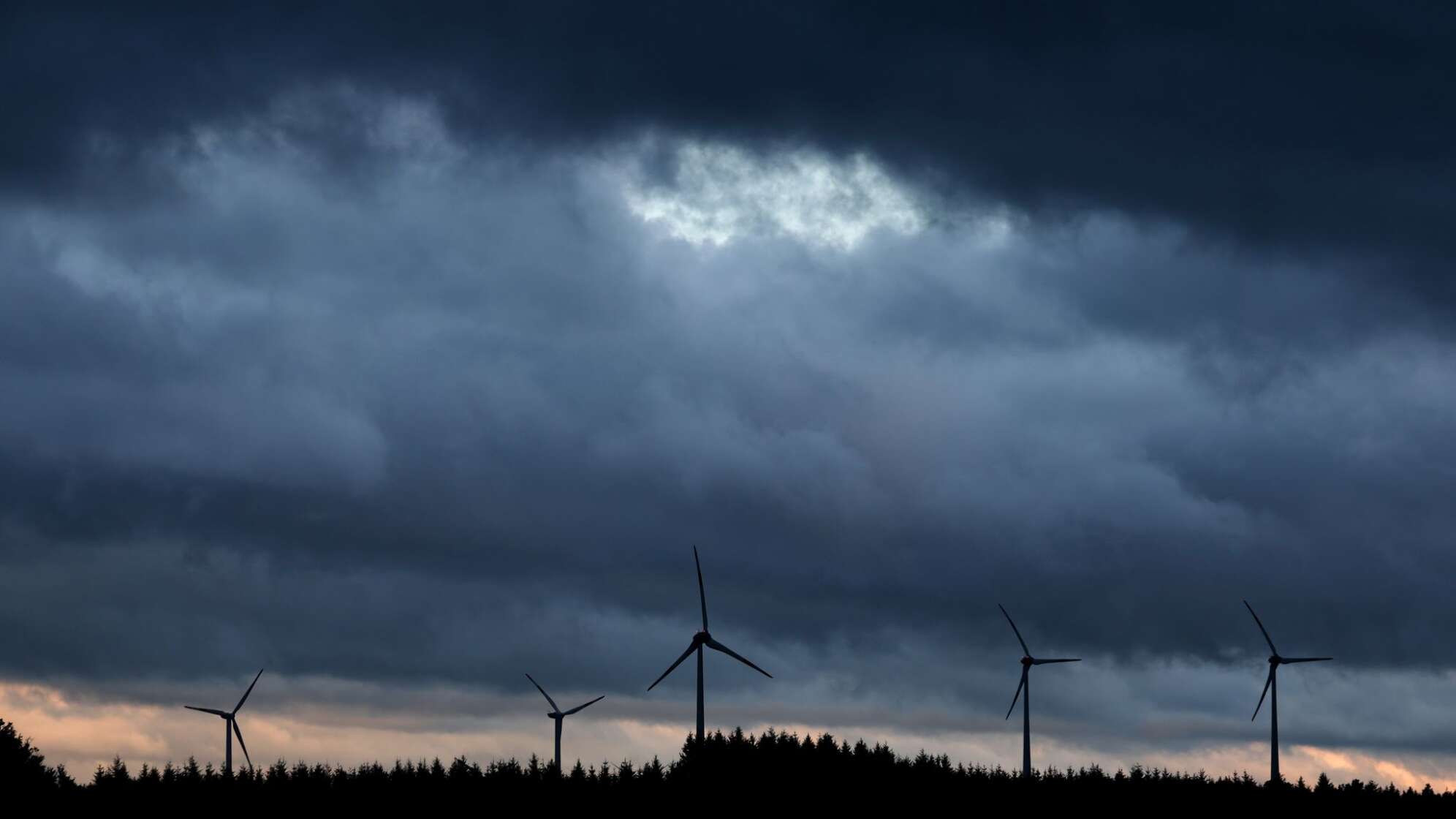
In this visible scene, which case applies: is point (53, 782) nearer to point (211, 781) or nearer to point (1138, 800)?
point (211, 781)

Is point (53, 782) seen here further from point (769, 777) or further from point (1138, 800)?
point (1138, 800)

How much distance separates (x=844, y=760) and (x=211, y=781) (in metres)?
59.9

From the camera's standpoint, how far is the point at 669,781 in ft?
556

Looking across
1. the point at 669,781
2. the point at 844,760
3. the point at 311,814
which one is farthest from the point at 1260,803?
the point at 311,814

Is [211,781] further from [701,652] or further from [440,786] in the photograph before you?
[701,652]

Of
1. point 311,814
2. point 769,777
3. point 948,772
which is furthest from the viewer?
point 948,772

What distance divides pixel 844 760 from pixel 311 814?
5205 cm

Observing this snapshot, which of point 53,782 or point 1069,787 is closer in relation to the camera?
point 53,782

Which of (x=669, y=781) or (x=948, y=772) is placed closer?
(x=669, y=781)

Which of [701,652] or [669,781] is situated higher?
[701,652]

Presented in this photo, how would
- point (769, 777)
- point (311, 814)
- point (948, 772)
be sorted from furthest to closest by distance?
point (948, 772), point (769, 777), point (311, 814)

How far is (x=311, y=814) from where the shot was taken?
161 m

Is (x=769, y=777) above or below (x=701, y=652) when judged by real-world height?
below

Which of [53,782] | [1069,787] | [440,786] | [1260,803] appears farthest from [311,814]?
[1260,803]
